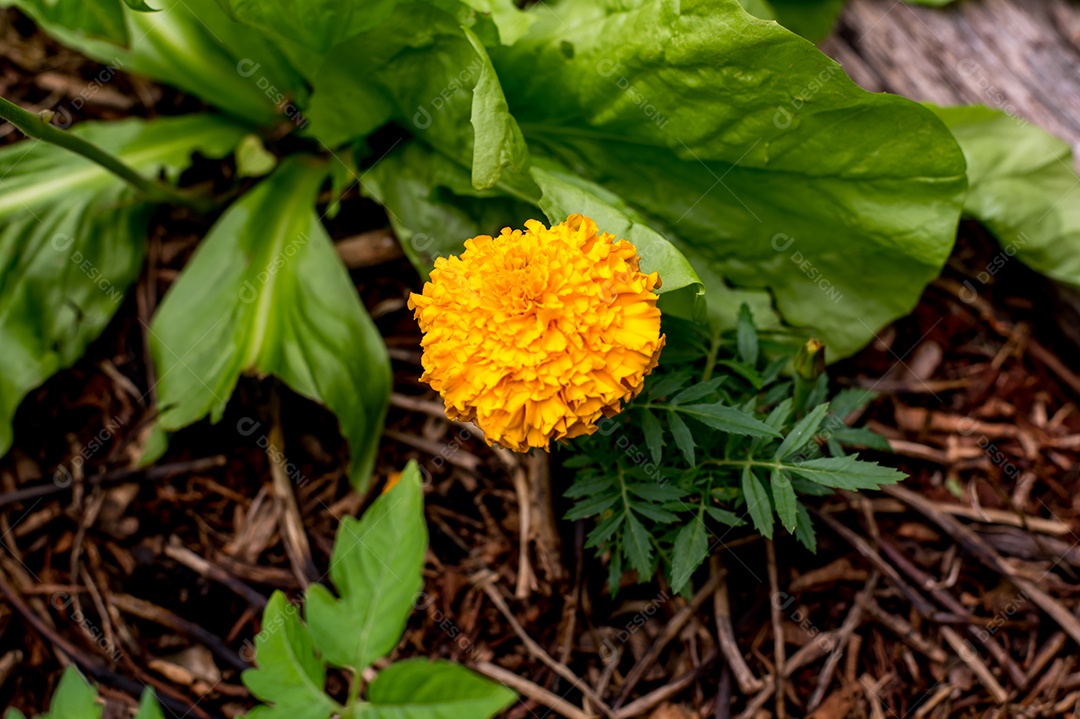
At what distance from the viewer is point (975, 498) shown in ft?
7.11

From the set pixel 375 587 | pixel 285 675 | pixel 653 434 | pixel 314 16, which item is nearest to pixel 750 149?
pixel 653 434

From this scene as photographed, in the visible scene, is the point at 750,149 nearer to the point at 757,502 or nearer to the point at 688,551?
the point at 757,502

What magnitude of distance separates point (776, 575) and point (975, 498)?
59cm

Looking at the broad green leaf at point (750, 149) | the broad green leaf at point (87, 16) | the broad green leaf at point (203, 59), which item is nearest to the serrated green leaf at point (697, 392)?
the broad green leaf at point (750, 149)

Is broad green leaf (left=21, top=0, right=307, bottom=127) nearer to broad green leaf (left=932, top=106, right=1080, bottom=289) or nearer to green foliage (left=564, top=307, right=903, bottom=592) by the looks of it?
green foliage (left=564, top=307, right=903, bottom=592)

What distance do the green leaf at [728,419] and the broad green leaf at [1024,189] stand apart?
42.6 inches

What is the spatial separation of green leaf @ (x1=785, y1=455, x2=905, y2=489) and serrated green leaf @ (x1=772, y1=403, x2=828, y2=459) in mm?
30

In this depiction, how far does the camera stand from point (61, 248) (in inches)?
89.0

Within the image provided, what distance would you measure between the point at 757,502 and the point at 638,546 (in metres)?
0.25

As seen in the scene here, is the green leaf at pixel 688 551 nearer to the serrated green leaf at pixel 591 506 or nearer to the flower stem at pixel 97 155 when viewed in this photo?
the serrated green leaf at pixel 591 506

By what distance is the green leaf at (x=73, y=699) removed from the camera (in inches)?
56.7

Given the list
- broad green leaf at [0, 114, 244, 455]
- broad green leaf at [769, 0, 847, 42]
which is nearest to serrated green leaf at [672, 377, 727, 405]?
broad green leaf at [769, 0, 847, 42]

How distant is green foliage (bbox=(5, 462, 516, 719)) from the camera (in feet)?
4.79

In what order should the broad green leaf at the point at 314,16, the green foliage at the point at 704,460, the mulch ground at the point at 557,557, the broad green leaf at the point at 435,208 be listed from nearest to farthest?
the green foliage at the point at 704,460
the broad green leaf at the point at 314,16
the mulch ground at the point at 557,557
the broad green leaf at the point at 435,208
